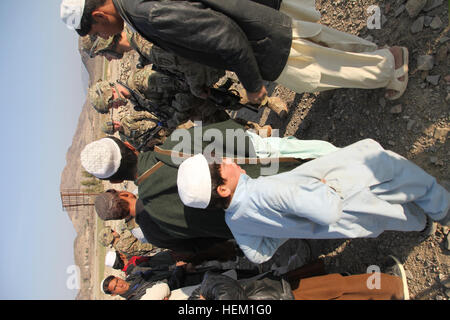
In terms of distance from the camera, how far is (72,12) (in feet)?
7.25

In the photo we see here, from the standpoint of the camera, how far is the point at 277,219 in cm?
163

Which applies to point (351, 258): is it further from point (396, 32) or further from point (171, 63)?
point (171, 63)

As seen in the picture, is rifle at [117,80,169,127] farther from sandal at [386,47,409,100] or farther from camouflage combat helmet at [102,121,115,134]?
sandal at [386,47,409,100]

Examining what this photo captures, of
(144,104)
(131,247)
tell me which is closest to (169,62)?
(144,104)

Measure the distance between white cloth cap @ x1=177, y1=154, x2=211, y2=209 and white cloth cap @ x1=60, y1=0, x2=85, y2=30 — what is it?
1.61m

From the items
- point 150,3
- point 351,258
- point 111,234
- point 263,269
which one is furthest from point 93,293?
point 150,3

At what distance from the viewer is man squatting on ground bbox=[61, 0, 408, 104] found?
1.60 m

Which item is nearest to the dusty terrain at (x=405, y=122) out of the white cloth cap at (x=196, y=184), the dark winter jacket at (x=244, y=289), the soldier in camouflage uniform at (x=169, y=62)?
the dark winter jacket at (x=244, y=289)

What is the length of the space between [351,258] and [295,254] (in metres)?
0.58

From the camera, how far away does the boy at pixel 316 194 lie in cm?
151

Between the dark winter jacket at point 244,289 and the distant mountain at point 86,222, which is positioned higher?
the dark winter jacket at point 244,289

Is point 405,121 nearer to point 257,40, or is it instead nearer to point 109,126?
point 257,40

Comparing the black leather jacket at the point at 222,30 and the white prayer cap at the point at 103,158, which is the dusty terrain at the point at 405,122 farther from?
the white prayer cap at the point at 103,158

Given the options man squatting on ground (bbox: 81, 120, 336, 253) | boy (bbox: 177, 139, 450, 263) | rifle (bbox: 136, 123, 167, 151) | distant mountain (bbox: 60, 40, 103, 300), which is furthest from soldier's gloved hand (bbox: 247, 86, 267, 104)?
distant mountain (bbox: 60, 40, 103, 300)
